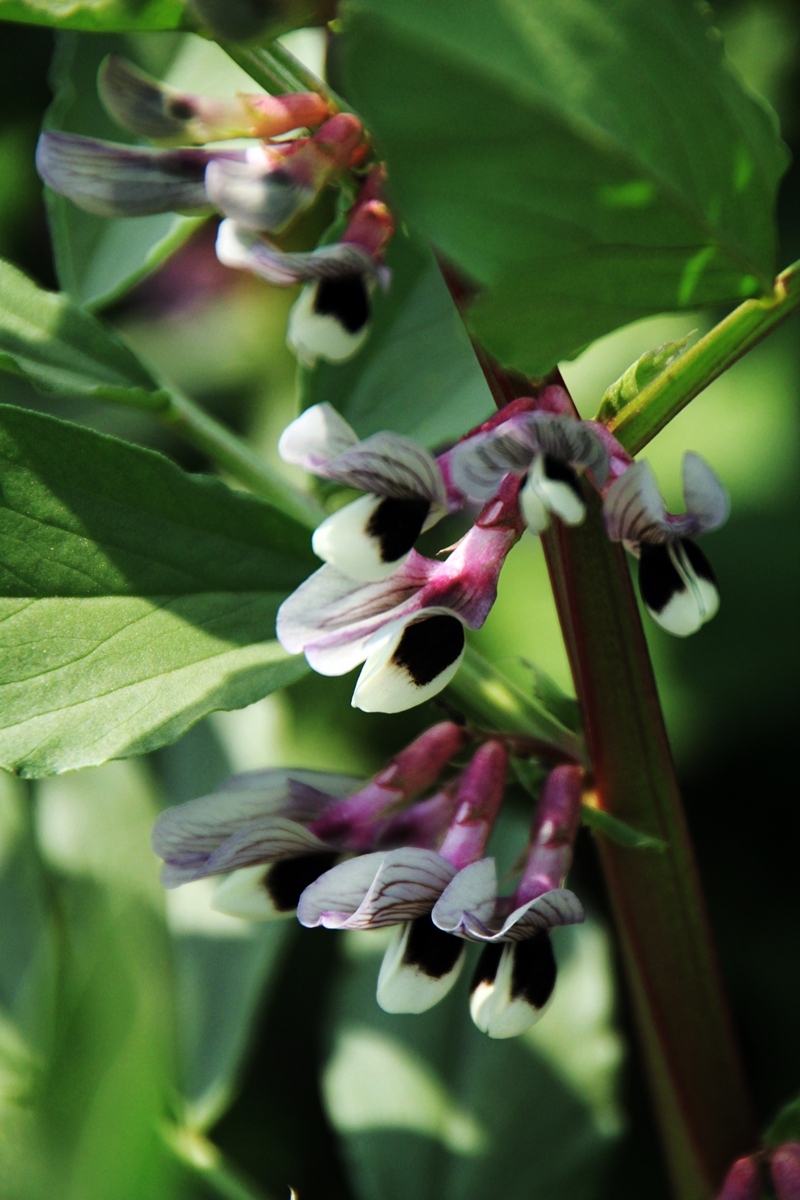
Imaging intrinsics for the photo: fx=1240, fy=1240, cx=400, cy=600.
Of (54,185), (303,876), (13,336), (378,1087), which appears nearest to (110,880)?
(378,1087)

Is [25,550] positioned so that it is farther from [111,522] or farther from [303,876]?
[303,876]

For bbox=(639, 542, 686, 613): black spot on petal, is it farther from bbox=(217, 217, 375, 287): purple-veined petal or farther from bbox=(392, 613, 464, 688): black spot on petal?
bbox=(217, 217, 375, 287): purple-veined petal

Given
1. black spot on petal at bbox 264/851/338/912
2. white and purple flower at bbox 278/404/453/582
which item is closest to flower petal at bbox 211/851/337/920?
black spot on petal at bbox 264/851/338/912

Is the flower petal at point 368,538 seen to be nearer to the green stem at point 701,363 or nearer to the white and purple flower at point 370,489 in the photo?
Result: the white and purple flower at point 370,489

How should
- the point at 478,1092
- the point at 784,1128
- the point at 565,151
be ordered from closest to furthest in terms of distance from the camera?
the point at 565,151 → the point at 784,1128 → the point at 478,1092

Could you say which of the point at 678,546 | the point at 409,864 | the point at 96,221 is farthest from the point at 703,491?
the point at 96,221

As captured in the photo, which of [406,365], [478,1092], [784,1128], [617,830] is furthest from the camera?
[478,1092]

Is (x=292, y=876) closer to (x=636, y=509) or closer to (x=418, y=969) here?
(x=418, y=969)
